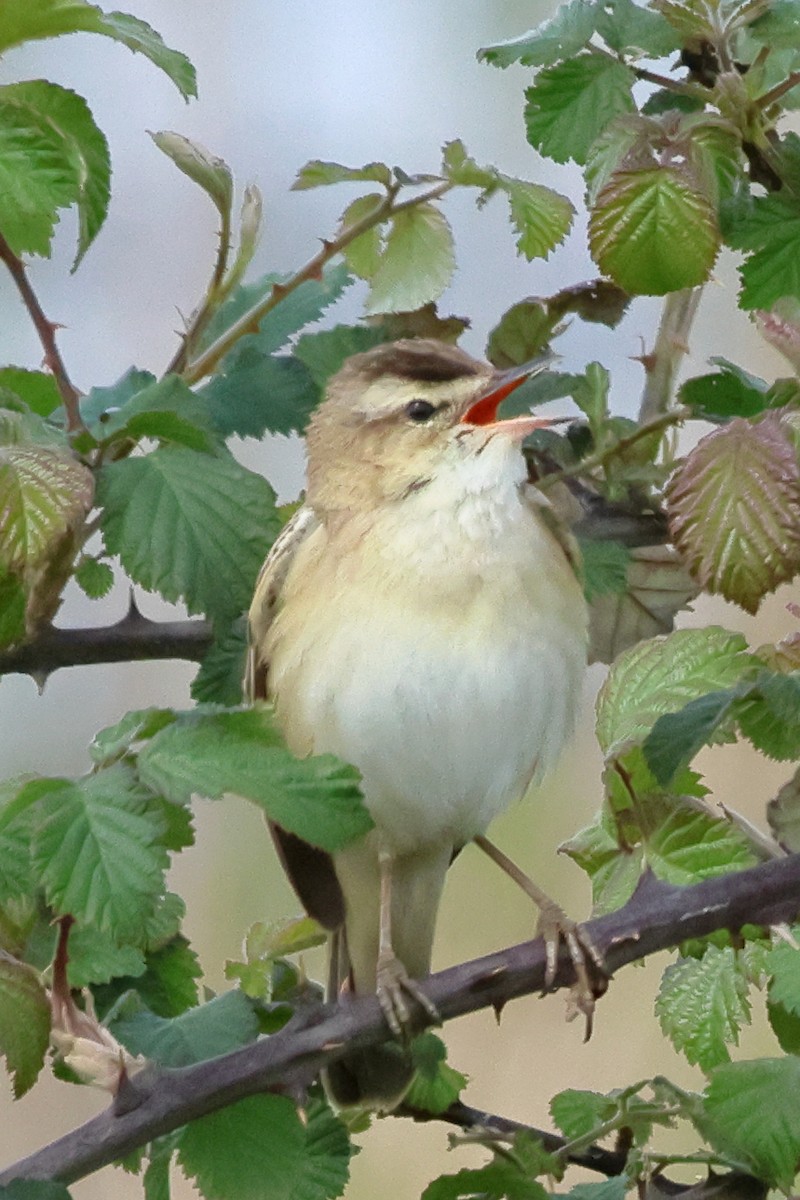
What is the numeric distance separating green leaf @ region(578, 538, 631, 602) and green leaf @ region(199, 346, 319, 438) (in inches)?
11.0

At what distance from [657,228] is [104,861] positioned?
58 cm

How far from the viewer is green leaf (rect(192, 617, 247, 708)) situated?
1.48 m

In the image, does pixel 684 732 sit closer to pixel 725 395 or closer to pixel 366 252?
pixel 725 395

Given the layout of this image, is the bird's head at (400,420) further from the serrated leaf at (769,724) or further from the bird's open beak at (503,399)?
the serrated leaf at (769,724)

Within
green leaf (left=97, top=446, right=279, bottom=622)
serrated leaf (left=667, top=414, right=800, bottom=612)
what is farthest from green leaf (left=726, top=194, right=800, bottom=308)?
green leaf (left=97, top=446, right=279, bottom=622)

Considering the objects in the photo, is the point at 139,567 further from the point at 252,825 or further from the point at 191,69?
the point at 252,825

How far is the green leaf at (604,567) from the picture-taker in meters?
1.53

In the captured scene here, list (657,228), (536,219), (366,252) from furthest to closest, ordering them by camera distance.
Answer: (366,252) → (536,219) → (657,228)

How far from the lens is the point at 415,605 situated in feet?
5.45

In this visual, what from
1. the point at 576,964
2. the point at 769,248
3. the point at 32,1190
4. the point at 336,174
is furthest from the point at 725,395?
the point at 32,1190

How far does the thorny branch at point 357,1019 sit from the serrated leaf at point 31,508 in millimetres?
351

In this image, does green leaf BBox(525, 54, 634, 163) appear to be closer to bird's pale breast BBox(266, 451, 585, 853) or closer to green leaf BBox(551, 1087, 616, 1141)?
bird's pale breast BBox(266, 451, 585, 853)

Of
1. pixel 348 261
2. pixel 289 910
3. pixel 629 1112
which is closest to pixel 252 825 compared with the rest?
pixel 289 910

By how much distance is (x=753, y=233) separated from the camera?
129 centimetres
